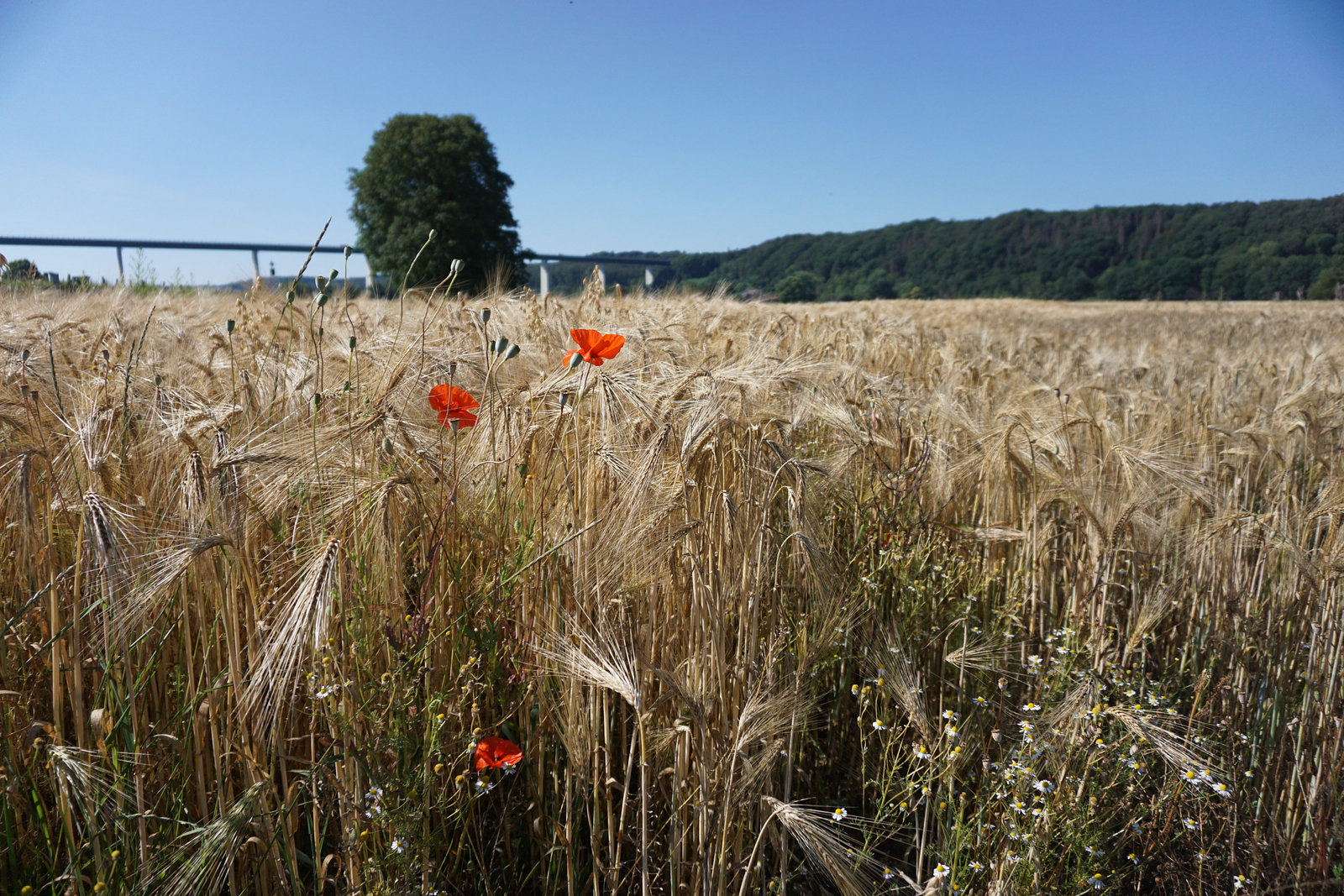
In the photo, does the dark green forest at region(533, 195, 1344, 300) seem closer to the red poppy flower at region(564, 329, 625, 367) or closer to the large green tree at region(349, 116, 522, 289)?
the large green tree at region(349, 116, 522, 289)

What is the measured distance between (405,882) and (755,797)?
0.57 m

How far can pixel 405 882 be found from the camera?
1.02 meters

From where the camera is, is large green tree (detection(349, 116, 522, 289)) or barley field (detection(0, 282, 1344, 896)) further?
large green tree (detection(349, 116, 522, 289))

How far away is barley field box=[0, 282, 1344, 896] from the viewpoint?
104cm

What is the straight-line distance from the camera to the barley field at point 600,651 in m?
Answer: 1.04

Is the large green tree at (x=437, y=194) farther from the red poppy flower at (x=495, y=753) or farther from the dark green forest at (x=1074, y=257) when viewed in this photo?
the red poppy flower at (x=495, y=753)

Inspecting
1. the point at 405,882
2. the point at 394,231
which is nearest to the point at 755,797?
the point at 405,882

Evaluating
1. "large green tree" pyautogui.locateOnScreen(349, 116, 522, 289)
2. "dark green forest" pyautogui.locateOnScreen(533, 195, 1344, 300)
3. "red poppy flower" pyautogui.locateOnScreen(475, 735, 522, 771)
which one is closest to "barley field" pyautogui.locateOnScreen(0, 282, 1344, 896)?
"red poppy flower" pyautogui.locateOnScreen(475, 735, 522, 771)

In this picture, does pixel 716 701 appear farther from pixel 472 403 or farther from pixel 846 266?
pixel 846 266

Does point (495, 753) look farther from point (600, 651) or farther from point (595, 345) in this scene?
point (595, 345)

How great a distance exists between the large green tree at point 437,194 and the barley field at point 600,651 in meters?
22.5

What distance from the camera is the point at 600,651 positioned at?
1136 millimetres

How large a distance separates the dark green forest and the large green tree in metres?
3.62

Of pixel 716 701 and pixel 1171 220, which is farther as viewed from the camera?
pixel 1171 220
